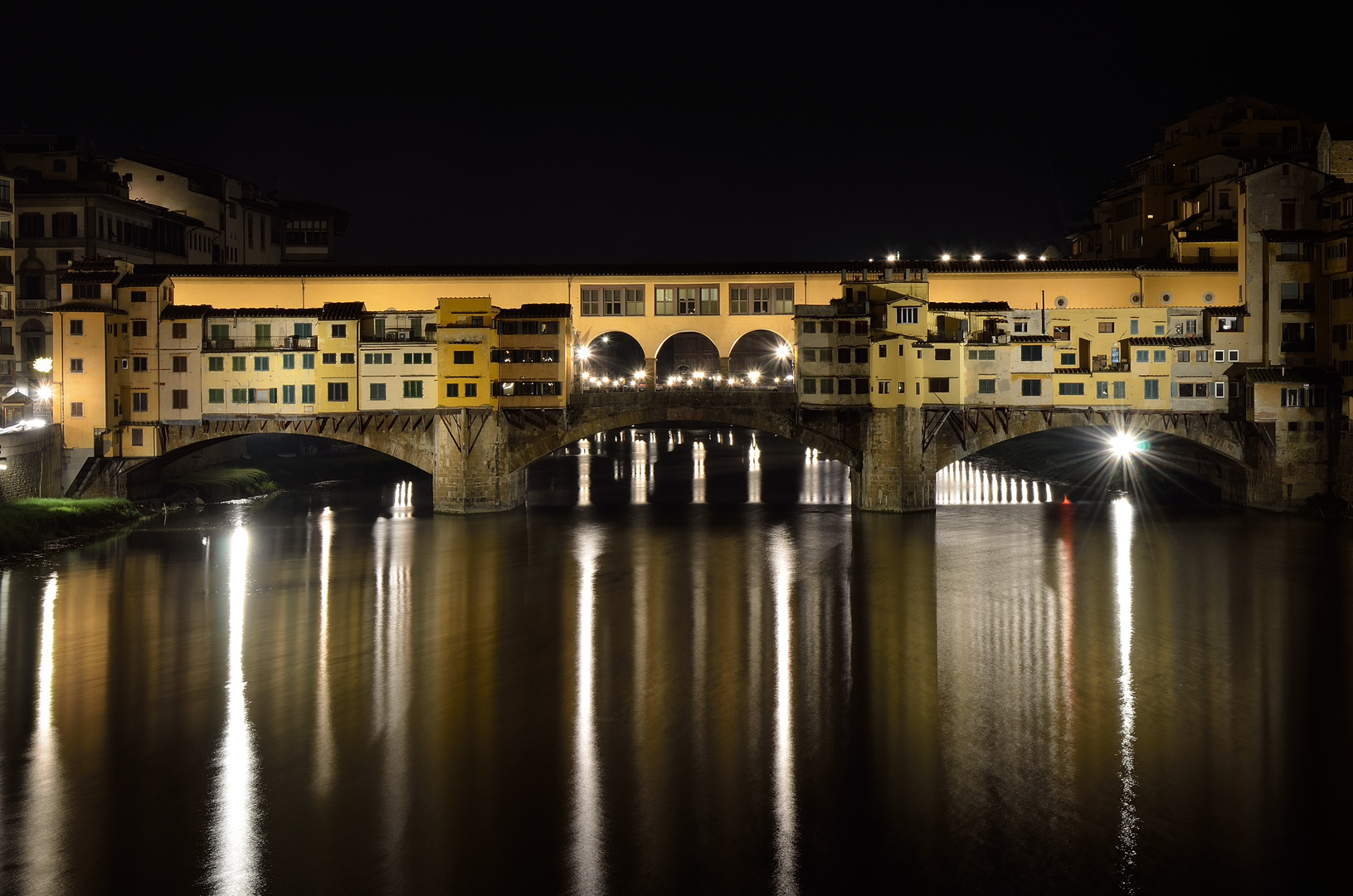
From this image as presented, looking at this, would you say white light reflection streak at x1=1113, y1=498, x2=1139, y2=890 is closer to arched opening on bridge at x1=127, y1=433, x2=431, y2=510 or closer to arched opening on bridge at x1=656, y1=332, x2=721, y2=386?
arched opening on bridge at x1=127, y1=433, x2=431, y2=510

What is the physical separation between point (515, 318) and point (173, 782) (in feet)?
97.7

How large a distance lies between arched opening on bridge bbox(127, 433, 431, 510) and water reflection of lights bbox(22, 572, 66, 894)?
2659 centimetres

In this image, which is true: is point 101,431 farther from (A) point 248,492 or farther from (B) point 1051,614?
(B) point 1051,614

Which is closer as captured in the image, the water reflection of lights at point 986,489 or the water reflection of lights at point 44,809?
the water reflection of lights at point 44,809

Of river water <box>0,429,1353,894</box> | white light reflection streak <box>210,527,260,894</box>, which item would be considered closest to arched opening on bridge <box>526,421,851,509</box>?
river water <box>0,429,1353,894</box>

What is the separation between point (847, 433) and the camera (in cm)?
4641

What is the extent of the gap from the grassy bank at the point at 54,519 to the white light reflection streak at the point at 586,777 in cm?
1986

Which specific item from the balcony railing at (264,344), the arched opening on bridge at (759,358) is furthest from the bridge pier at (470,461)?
the arched opening on bridge at (759,358)

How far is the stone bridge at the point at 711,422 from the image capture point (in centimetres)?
4528

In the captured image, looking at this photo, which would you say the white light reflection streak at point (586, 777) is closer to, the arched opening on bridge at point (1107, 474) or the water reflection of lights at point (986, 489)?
the arched opening on bridge at point (1107, 474)

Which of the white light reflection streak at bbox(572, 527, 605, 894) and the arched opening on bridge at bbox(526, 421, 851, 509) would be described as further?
the arched opening on bridge at bbox(526, 421, 851, 509)

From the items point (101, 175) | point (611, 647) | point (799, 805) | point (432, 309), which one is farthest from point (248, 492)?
point (799, 805)

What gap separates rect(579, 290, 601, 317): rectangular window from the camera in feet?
161

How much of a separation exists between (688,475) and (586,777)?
1996 inches
